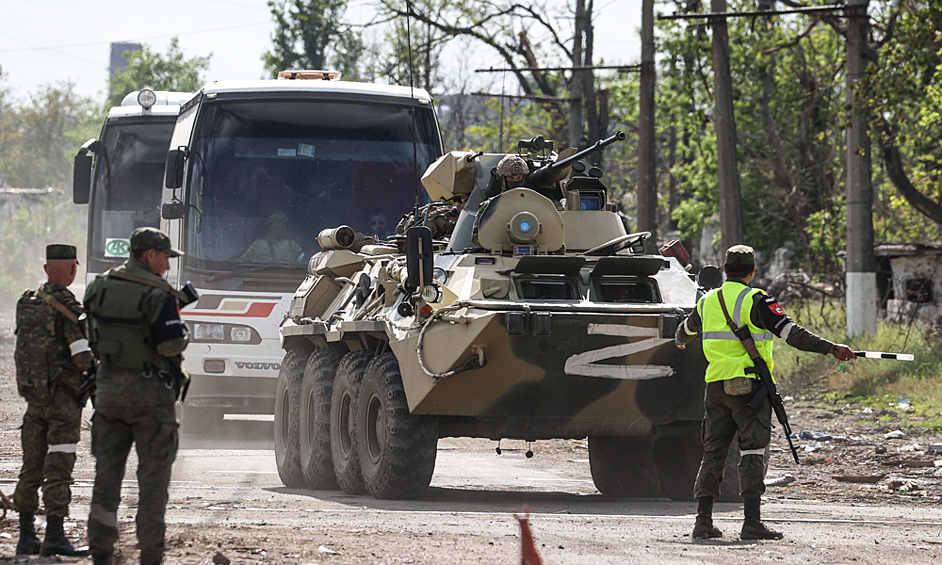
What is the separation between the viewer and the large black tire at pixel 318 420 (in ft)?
37.7

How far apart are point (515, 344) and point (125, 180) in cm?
1023

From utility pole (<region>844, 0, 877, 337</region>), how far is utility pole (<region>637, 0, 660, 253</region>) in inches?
192

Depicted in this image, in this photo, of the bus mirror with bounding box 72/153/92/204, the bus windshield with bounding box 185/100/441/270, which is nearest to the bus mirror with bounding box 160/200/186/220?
the bus windshield with bounding box 185/100/441/270

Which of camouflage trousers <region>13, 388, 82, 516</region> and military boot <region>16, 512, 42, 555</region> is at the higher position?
camouflage trousers <region>13, 388, 82, 516</region>

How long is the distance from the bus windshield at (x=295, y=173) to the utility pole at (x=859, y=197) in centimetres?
777

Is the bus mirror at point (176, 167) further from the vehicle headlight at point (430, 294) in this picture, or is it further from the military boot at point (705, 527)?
the military boot at point (705, 527)

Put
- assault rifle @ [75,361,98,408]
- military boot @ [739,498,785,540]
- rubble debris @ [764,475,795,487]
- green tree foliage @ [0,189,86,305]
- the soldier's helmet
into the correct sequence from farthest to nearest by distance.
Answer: green tree foliage @ [0,189,86,305], rubble debris @ [764,475,795,487], the soldier's helmet, military boot @ [739,498,785,540], assault rifle @ [75,361,98,408]

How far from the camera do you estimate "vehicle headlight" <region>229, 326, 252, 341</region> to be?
13.4 m

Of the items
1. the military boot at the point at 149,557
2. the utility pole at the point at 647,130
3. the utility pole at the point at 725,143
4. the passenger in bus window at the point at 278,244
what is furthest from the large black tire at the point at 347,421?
the utility pole at the point at 647,130

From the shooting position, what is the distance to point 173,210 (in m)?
13.1

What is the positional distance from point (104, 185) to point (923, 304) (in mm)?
16652

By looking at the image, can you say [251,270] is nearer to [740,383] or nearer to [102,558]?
[740,383]

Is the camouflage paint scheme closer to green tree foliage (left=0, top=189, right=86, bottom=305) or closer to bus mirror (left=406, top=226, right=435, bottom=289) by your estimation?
bus mirror (left=406, top=226, right=435, bottom=289)

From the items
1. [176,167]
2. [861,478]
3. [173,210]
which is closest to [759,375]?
[861,478]
